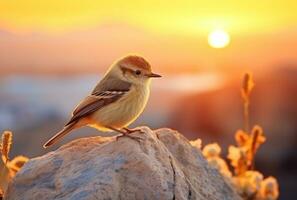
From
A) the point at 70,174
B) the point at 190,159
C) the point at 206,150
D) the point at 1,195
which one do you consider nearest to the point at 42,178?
the point at 70,174

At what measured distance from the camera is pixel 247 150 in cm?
602

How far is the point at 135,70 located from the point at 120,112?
1.19ft

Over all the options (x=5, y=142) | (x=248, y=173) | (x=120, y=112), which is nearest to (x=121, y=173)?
(x=120, y=112)

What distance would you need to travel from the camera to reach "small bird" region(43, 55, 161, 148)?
5246 millimetres

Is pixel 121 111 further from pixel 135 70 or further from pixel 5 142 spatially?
pixel 5 142

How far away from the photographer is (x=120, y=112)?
525 cm

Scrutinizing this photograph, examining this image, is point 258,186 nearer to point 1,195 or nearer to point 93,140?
point 93,140

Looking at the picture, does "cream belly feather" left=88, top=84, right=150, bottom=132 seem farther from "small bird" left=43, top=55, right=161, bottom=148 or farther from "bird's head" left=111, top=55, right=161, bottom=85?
"bird's head" left=111, top=55, right=161, bottom=85

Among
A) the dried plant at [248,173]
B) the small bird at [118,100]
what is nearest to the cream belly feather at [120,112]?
the small bird at [118,100]

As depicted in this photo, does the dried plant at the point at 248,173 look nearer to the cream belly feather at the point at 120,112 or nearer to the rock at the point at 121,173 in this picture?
the rock at the point at 121,173

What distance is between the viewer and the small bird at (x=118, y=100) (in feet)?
17.2

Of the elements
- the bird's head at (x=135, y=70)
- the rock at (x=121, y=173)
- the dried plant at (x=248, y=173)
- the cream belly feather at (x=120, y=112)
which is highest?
the bird's head at (x=135, y=70)

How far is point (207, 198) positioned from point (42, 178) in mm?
1110

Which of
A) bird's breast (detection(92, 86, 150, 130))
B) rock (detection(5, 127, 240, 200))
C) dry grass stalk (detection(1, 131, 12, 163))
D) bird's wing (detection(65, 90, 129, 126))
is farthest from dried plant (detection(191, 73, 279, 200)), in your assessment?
dry grass stalk (detection(1, 131, 12, 163))
